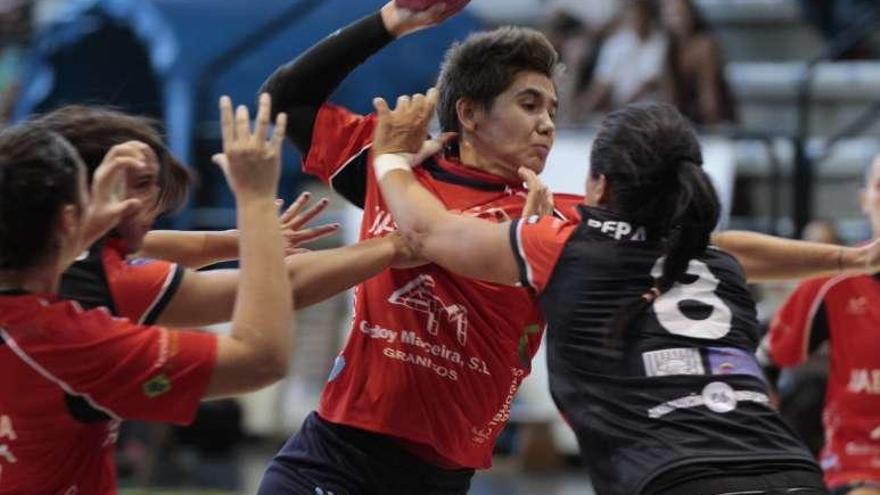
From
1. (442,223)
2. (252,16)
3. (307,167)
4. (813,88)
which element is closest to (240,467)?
(252,16)

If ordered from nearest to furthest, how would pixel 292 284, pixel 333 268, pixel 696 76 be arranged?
pixel 292 284 < pixel 333 268 < pixel 696 76

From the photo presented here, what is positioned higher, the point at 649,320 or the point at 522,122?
the point at 522,122

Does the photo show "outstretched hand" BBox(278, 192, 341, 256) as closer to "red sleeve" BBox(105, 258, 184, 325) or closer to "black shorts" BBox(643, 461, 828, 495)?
"red sleeve" BBox(105, 258, 184, 325)

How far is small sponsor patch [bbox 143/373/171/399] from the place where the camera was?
3193mm

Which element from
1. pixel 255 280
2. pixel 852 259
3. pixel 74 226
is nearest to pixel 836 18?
pixel 852 259

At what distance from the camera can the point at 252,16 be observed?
12.1 metres

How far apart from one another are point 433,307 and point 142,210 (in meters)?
0.92

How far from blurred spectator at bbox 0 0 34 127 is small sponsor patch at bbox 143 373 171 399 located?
1054 cm

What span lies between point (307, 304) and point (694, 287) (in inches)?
32.8

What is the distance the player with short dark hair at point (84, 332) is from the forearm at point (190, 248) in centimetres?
96

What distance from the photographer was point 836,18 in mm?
11852

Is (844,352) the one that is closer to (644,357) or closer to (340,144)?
(340,144)

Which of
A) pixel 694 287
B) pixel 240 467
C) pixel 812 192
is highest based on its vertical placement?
pixel 694 287

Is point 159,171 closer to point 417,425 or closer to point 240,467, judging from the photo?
point 417,425
